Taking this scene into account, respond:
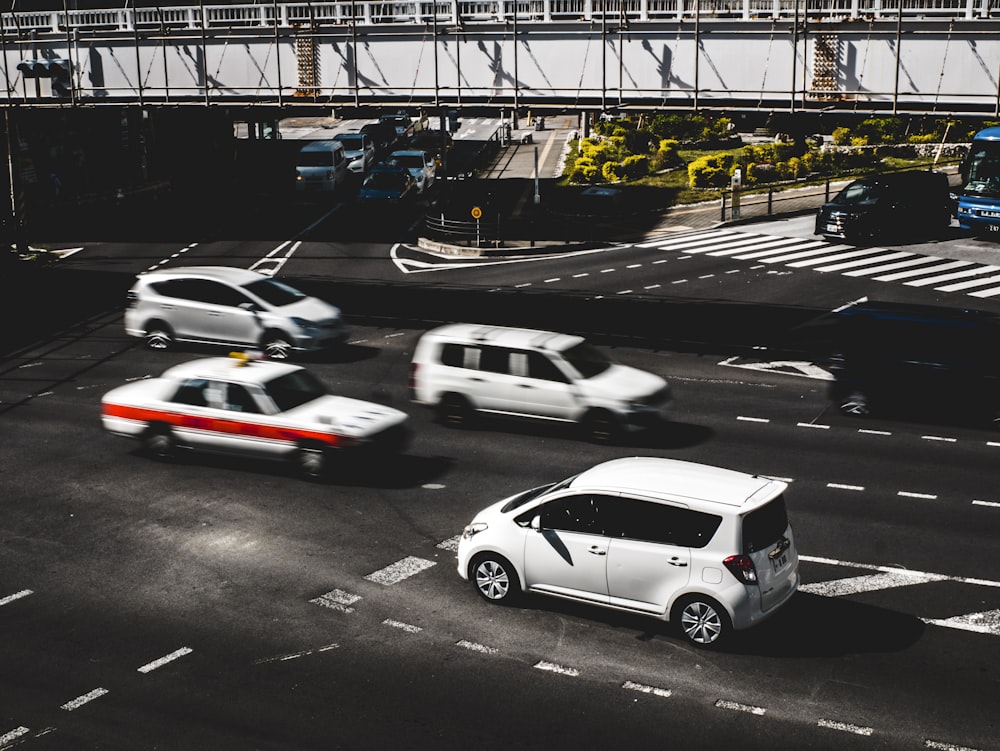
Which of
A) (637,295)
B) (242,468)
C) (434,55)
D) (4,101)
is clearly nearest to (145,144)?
(4,101)

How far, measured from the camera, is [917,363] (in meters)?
23.1

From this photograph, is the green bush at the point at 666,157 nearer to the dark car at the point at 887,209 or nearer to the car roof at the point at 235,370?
the dark car at the point at 887,209

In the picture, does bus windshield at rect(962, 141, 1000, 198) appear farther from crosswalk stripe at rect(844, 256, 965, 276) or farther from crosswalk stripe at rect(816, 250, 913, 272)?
crosswalk stripe at rect(816, 250, 913, 272)

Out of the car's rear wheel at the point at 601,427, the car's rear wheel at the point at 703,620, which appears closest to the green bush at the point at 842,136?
the car's rear wheel at the point at 601,427

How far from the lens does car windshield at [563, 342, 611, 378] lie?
2225cm

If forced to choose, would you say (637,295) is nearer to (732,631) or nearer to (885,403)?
(885,403)

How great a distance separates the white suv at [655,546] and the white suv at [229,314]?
13.6 m

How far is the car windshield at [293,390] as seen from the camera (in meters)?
20.4

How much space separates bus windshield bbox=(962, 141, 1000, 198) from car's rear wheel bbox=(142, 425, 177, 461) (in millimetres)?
28691

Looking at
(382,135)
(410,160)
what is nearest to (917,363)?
(410,160)

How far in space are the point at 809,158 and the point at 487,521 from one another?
42.9 metres

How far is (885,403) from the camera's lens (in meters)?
23.8

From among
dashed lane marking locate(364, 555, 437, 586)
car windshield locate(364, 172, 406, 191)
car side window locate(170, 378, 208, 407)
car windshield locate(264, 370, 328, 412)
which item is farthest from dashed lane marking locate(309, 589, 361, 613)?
car windshield locate(364, 172, 406, 191)

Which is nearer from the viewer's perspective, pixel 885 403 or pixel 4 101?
Result: pixel 885 403
